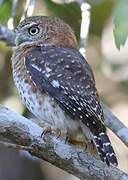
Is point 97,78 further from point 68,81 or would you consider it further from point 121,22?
point 121,22

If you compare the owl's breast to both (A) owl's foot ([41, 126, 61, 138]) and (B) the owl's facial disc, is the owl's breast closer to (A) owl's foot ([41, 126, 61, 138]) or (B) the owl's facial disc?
(A) owl's foot ([41, 126, 61, 138])

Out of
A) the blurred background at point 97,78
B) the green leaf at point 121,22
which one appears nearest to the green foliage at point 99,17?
the blurred background at point 97,78

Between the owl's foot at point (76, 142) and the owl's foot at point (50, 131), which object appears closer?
the owl's foot at point (50, 131)

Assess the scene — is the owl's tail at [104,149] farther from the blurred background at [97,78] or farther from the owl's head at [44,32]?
the blurred background at [97,78]

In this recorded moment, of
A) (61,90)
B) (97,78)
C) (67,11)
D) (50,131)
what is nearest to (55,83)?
(61,90)

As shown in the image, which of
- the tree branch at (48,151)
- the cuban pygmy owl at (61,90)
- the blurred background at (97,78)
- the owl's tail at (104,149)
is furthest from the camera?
the blurred background at (97,78)

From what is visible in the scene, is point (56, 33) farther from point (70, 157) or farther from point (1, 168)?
point (1, 168)

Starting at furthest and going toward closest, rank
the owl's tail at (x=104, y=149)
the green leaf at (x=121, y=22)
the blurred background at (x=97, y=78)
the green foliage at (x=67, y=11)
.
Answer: the blurred background at (x=97, y=78), the green foliage at (x=67, y=11), the owl's tail at (x=104, y=149), the green leaf at (x=121, y=22)
